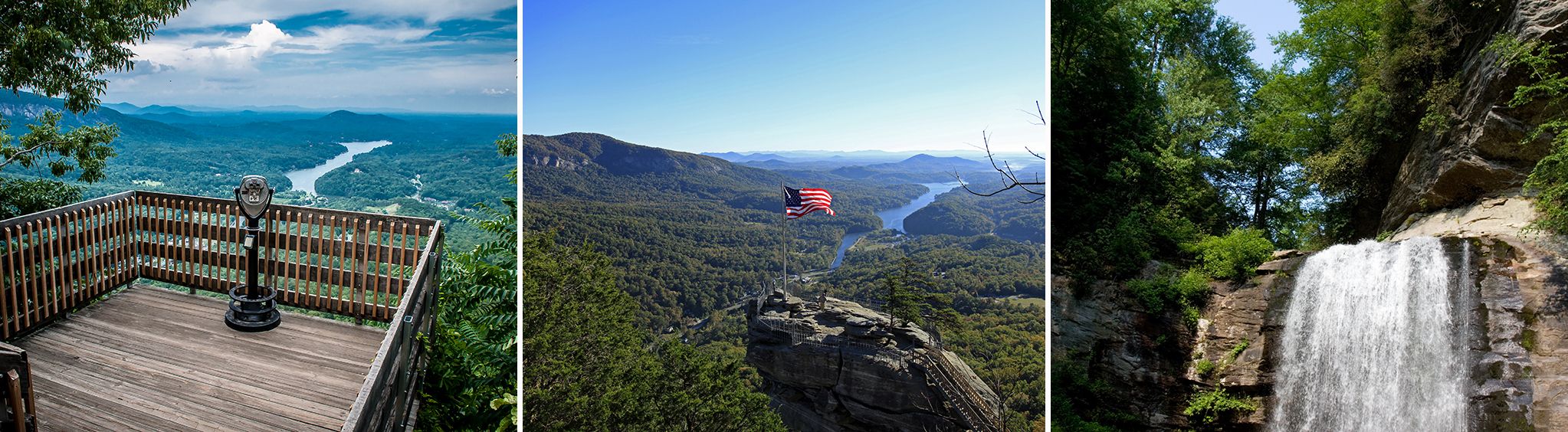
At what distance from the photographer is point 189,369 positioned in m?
2.74

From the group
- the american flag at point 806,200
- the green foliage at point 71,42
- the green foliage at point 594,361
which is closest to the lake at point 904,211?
the american flag at point 806,200

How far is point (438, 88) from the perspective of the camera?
4.27 meters

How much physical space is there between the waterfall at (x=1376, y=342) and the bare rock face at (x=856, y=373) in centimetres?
233

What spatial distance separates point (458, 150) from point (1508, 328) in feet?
18.9

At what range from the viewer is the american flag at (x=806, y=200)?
12.9ft

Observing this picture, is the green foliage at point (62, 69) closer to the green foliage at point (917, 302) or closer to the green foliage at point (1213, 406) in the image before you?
the green foliage at point (917, 302)

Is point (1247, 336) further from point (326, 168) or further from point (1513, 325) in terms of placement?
point (326, 168)

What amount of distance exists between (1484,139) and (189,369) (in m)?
5.96

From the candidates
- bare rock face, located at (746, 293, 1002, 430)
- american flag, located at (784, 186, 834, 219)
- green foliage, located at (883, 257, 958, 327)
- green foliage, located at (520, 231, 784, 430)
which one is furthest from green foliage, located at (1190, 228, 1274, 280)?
green foliage, located at (520, 231, 784, 430)

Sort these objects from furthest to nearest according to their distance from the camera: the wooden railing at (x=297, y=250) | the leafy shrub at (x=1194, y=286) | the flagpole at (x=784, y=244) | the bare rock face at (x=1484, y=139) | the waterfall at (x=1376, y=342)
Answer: the leafy shrub at (x=1194, y=286) < the flagpole at (x=784, y=244) < the waterfall at (x=1376, y=342) < the bare rock face at (x=1484, y=139) < the wooden railing at (x=297, y=250)

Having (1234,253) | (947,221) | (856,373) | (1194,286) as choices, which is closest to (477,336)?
(856,373)

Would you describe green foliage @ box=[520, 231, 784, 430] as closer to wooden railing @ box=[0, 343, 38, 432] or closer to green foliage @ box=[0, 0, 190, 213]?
green foliage @ box=[0, 0, 190, 213]

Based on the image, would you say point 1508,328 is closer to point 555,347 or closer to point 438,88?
point 555,347

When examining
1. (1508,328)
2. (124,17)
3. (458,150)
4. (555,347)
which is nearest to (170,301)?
(124,17)
